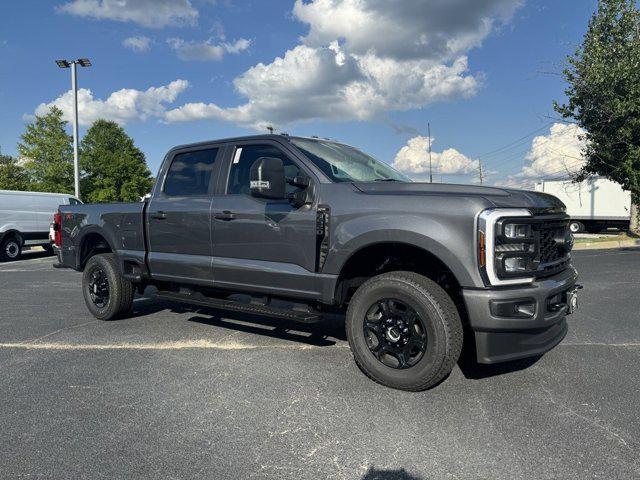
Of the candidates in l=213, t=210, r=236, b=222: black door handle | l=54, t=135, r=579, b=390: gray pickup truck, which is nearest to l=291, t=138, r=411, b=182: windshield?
l=54, t=135, r=579, b=390: gray pickup truck

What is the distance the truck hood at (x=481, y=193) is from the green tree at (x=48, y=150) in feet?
115

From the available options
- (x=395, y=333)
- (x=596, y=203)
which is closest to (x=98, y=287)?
(x=395, y=333)

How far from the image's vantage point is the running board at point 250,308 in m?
4.10

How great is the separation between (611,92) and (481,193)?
16.8 metres

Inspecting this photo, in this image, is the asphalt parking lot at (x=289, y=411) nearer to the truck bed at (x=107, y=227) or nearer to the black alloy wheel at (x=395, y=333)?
the black alloy wheel at (x=395, y=333)

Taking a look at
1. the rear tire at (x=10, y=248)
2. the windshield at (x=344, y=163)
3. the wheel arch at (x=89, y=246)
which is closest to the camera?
the windshield at (x=344, y=163)

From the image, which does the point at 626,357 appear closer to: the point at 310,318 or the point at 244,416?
the point at 310,318

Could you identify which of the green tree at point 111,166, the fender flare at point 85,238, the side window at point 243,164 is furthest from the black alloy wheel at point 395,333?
the green tree at point 111,166

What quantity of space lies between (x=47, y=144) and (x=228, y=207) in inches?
1365

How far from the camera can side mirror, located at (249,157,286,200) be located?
12.6 ft

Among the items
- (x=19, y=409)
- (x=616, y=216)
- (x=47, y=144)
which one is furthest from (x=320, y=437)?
(x=47, y=144)

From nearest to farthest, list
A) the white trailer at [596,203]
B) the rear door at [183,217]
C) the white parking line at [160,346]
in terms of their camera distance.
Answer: the white parking line at [160,346]
the rear door at [183,217]
the white trailer at [596,203]

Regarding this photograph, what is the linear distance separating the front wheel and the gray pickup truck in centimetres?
1

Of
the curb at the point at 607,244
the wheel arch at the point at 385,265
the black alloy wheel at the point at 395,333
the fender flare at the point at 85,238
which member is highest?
the fender flare at the point at 85,238
